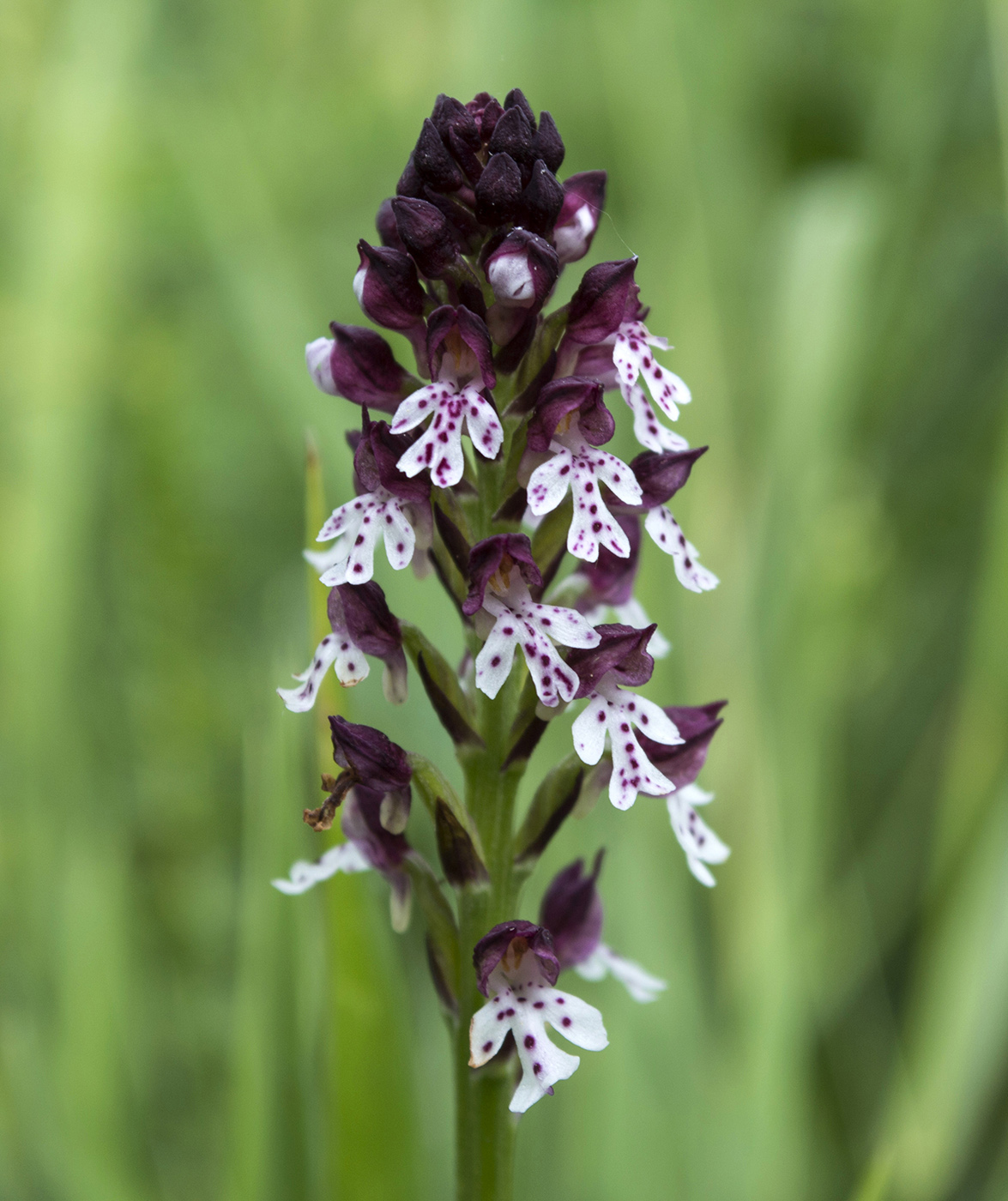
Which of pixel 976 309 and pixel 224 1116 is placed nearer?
pixel 224 1116

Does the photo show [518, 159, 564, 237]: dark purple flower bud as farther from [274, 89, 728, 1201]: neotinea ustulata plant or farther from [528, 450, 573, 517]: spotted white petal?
[528, 450, 573, 517]: spotted white petal

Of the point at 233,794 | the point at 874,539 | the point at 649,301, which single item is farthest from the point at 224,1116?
the point at 649,301

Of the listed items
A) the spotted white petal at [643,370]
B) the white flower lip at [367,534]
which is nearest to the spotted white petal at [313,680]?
the white flower lip at [367,534]

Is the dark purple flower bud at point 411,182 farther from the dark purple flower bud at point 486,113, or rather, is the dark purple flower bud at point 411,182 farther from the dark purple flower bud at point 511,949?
the dark purple flower bud at point 511,949

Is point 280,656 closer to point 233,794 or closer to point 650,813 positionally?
point 650,813

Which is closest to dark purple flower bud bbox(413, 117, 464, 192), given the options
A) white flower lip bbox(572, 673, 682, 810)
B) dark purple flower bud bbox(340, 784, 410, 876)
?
white flower lip bbox(572, 673, 682, 810)

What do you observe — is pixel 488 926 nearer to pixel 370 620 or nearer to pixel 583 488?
pixel 370 620
